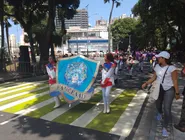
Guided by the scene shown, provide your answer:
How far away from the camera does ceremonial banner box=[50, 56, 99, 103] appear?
289 inches

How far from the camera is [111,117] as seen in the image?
6.83m

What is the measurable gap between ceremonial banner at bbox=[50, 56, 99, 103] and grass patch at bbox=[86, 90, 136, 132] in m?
0.83

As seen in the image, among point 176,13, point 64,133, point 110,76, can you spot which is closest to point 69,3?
point 176,13

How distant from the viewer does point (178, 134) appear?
18.0 ft

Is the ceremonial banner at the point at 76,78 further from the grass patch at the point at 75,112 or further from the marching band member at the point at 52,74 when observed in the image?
the grass patch at the point at 75,112

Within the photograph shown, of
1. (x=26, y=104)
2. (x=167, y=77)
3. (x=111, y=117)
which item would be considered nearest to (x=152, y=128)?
(x=111, y=117)

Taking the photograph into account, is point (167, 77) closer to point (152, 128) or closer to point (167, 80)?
point (167, 80)

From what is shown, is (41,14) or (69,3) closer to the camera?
(69,3)

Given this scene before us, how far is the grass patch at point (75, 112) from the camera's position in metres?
6.67

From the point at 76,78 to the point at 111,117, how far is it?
1.61 m

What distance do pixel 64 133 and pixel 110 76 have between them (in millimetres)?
2215

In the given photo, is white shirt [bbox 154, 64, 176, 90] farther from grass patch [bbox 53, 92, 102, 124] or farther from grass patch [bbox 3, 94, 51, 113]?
grass patch [bbox 3, 94, 51, 113]

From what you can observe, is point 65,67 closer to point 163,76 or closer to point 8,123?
point 8,123

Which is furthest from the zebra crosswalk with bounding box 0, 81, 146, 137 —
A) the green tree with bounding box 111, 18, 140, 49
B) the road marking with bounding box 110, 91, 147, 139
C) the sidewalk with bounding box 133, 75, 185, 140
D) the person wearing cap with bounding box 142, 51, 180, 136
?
the green tree with bounding box 111, 18, 140, 49
